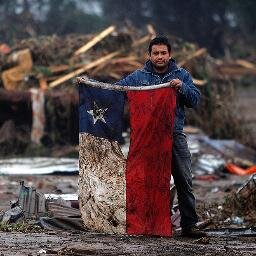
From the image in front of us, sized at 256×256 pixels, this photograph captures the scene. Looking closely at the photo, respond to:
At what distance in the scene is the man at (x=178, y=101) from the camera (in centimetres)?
629

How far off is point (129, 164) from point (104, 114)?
0.52 metres

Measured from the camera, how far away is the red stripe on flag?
6301mm

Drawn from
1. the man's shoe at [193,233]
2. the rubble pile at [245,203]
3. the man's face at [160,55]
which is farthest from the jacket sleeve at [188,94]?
the rubble pile at [245,203]

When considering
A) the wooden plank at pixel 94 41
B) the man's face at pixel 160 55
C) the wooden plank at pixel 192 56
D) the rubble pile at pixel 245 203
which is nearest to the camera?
the man's face at pixel 160 55

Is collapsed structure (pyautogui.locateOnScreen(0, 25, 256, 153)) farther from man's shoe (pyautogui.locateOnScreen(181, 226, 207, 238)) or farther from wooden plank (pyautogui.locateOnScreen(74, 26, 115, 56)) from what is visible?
man's shoe (pyautogui.locateOnScreen(181, 226, 207, 238))

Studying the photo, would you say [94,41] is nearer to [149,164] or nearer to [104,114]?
[104,114]

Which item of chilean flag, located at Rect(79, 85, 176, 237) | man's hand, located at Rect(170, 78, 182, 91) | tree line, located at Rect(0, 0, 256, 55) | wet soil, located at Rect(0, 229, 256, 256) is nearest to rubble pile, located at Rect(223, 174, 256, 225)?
wet soil, located at Rect(0, 229, 256, 256)

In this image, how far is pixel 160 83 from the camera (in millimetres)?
6344

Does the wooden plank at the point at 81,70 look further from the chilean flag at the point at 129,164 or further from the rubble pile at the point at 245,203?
the chilean flag at the point at 129,164

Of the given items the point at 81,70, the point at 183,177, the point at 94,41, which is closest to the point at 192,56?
the point at 94,41

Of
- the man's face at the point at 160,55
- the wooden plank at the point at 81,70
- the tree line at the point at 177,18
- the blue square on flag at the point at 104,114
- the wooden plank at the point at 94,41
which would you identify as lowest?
the blue square on flag at the point at 104,114

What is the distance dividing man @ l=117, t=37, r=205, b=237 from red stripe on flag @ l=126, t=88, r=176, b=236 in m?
0.10

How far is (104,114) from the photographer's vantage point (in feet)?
21.3

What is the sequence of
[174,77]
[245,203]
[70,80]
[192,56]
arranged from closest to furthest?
[174,77] → [245,203] → [70,80] → [192,56]
